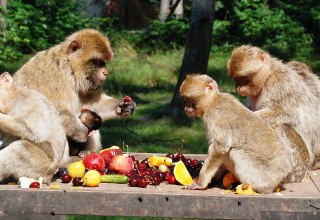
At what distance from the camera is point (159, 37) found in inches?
733

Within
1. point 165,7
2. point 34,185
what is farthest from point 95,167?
point 165,7

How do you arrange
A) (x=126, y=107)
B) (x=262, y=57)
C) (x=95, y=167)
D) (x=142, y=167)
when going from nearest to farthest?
(x=95, y=167)
(x=142, y=167)
(x=262, y=57)
(x=126, y=107)

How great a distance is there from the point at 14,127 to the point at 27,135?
0.43 ft

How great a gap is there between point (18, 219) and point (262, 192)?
1953 mm

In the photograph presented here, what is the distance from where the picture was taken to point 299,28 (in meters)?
18.1

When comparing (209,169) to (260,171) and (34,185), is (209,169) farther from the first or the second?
(34,185)

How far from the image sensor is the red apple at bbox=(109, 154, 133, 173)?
6.42 metres

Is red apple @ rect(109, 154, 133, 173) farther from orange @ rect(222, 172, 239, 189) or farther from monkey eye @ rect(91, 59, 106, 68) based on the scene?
monkey eye @ rect(91, 59, 106, 68)

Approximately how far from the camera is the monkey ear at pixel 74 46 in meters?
7.20

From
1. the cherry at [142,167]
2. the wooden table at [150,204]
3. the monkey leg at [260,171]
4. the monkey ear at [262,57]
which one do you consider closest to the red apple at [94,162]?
the cherry at [142,167]

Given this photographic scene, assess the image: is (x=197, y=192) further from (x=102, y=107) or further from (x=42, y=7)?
(x=42, y=7)

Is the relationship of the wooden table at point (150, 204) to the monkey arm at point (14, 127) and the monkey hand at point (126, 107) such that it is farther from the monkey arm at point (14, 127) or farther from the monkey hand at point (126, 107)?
the monkey hand at point (126, 107)

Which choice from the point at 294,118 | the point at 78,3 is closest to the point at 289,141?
the point at 294,118

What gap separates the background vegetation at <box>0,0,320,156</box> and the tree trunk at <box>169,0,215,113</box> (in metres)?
1.79
